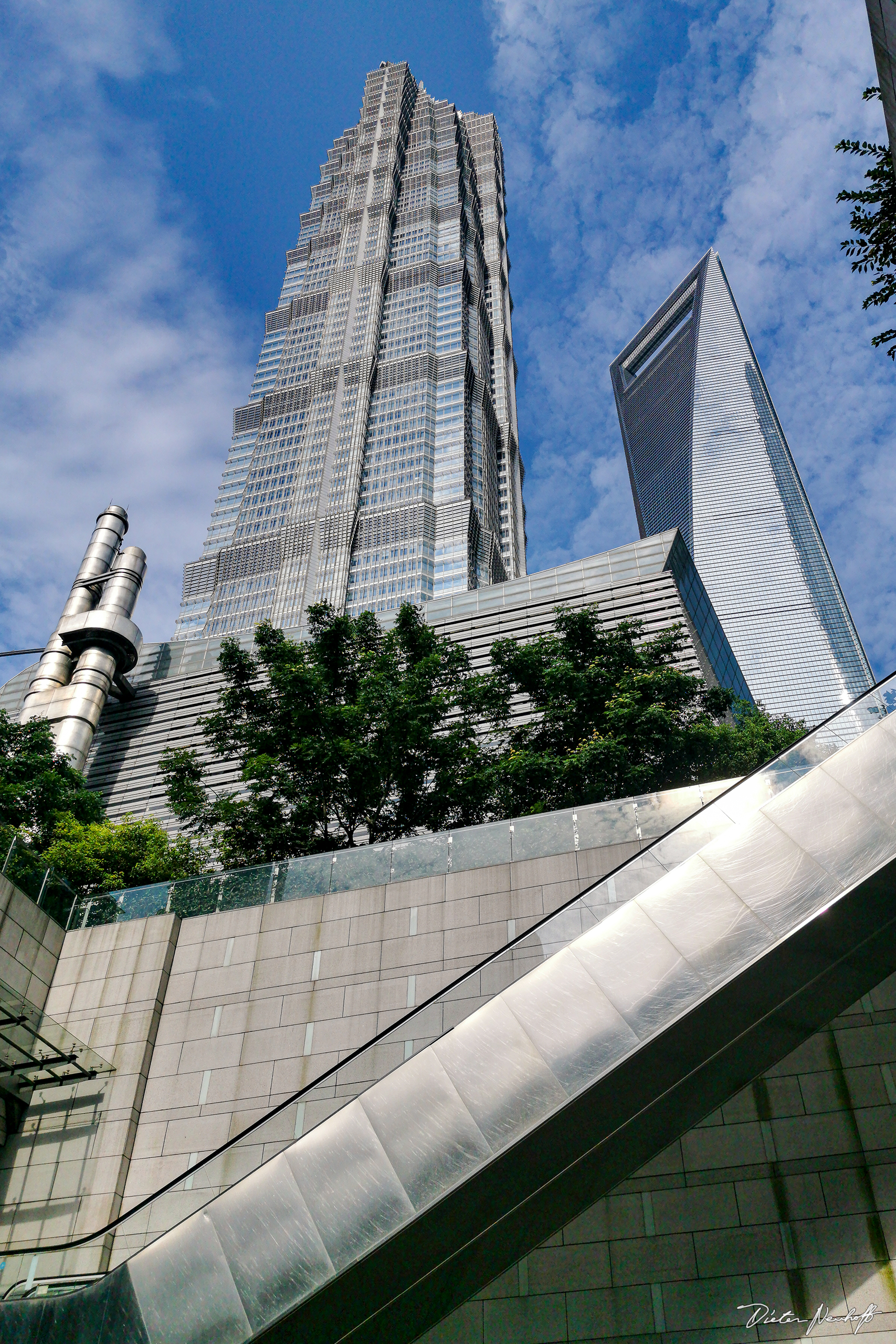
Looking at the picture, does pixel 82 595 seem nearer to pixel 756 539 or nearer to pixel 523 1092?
pixel 523 1092

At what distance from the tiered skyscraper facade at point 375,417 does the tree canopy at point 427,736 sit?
7113cm

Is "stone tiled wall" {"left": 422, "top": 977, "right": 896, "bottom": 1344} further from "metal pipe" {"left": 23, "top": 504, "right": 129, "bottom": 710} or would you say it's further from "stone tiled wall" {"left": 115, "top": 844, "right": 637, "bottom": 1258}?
"metal pipe" {"left": 23, "top": 504, "right": 129, "bottom": 710}

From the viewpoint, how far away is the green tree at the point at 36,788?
89.5 feet

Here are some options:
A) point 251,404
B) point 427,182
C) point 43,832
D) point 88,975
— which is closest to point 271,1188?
point 88,975

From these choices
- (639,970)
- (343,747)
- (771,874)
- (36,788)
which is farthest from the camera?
(36,788)

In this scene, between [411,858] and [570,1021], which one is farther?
[411,858]

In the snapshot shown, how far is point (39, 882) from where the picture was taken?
656 inches

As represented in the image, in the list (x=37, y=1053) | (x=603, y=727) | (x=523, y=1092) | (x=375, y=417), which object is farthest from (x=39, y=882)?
(x=375, y=417)

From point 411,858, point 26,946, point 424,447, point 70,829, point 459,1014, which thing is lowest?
point 459,1014

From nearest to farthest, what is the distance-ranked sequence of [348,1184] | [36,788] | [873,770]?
[348,1184] → [873,770] → [36,788]

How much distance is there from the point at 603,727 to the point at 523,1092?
50.9 ft

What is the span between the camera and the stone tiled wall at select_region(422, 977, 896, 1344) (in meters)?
10.6

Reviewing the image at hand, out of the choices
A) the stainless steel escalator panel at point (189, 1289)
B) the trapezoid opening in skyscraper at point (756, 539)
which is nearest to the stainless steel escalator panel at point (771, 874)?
the stainless steel escalator panel at point (189, 1289)

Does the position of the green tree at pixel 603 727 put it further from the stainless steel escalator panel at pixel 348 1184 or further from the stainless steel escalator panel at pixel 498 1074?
the stainless steel escalator panel at pixel 348 1184
